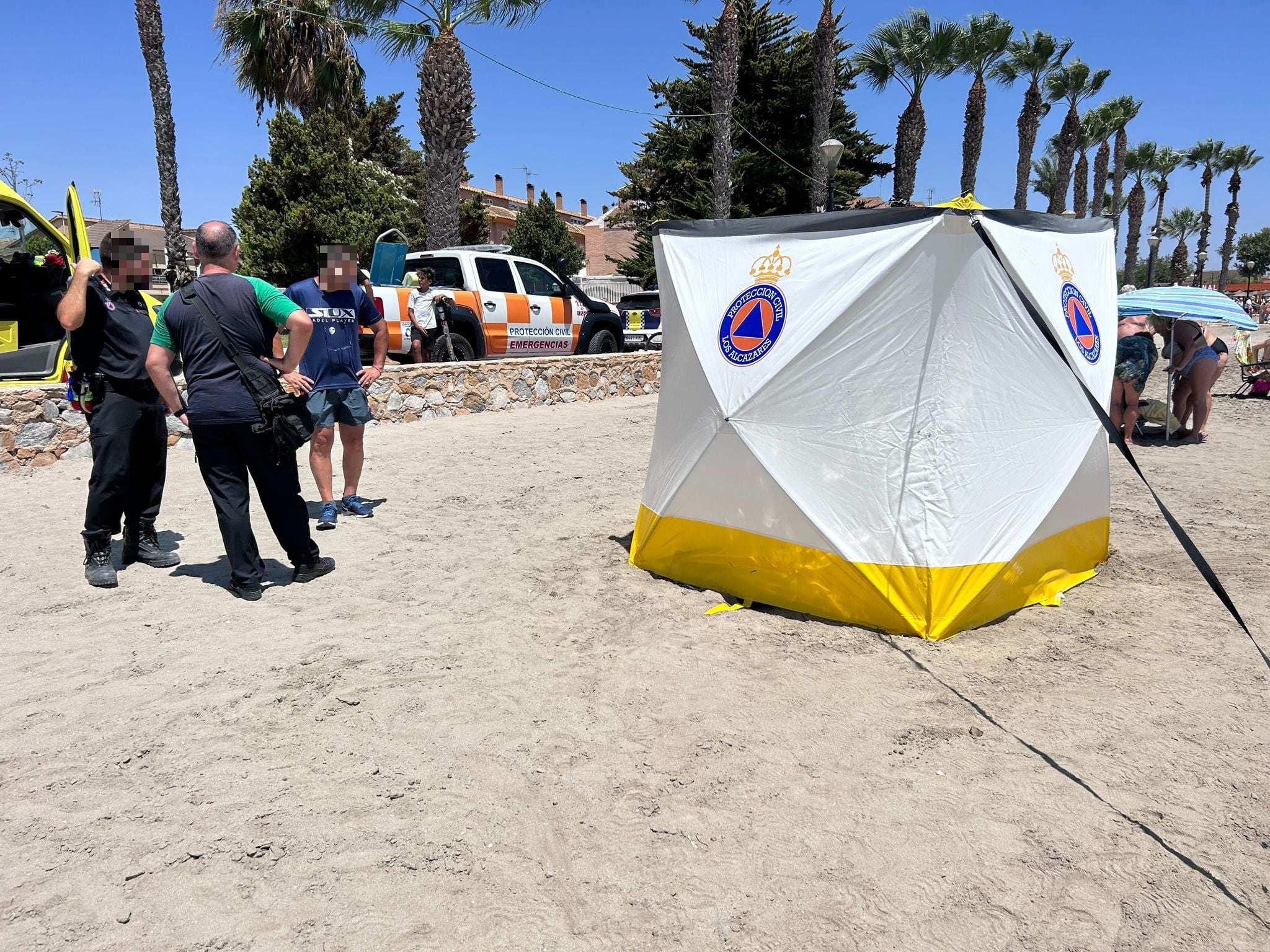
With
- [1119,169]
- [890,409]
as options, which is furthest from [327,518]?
[1119,169]

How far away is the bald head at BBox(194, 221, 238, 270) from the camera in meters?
3.92

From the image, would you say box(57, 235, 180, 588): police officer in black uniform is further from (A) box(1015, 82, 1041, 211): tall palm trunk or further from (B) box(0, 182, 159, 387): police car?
(A) box(1015, 82, 1041, 211): tall palm trunk

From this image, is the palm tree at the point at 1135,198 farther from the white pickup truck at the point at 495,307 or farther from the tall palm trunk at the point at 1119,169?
the white pickup truck at the point at 495,307

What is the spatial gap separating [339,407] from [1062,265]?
414 cm

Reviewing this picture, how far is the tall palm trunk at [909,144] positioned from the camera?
89.7 feet

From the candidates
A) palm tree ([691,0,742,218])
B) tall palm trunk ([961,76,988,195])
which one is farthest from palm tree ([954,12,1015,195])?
palm tree ([691,0,742,218])

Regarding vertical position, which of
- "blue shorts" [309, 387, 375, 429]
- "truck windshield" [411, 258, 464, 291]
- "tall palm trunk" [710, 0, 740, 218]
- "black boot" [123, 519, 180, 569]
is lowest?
"black boot" [123, 519, 180, 569]

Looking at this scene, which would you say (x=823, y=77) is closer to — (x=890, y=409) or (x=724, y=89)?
(x=724, y=89)

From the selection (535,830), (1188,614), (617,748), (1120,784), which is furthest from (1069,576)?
(535,830)

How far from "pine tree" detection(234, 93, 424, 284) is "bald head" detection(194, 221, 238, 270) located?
15838 millimetres

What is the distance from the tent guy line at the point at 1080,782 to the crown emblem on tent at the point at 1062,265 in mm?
1932

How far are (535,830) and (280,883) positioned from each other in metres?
0.68

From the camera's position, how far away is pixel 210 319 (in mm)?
3916

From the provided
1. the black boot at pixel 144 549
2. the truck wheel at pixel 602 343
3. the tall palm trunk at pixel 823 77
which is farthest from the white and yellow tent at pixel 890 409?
the tall palm trunk at pixel 823 77
